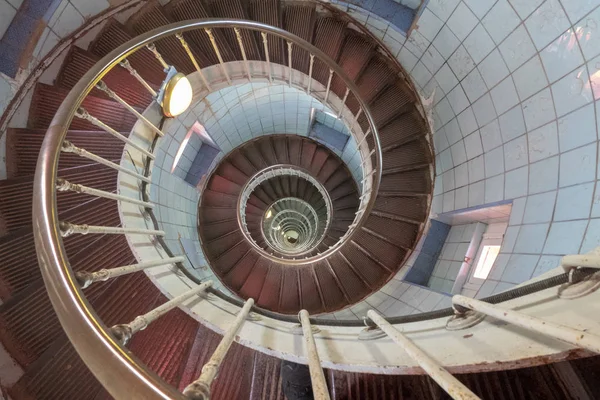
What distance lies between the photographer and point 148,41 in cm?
250

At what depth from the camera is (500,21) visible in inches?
112

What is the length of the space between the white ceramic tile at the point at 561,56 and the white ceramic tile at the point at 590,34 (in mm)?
45

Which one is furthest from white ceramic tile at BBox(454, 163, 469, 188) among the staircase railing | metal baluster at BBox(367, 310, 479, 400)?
metal baluster at BBox(367, 310, 479, 400)

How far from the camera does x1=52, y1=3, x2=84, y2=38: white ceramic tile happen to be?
115 inches

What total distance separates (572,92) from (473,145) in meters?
1.29

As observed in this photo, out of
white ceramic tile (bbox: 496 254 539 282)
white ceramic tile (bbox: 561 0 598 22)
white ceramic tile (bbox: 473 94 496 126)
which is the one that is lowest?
white ceramic tile (bbox: 496 254 539 282)

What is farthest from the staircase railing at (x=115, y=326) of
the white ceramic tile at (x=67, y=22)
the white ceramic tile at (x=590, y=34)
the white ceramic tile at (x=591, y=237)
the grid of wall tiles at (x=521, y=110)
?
the white ceramic tile at (x=590, y=34)

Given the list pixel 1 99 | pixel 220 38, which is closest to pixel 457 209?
pixel 220 38

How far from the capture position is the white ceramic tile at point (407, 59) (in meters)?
4.11

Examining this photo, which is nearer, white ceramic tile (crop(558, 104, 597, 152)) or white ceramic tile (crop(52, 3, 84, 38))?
white ceramic tile (crop(558, 104, 597, 152))

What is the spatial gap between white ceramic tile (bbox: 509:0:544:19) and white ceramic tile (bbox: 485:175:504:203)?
152 centimetres

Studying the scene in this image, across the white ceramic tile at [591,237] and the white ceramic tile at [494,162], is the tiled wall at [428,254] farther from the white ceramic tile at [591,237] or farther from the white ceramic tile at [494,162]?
the white ceramic tile at [591,237]

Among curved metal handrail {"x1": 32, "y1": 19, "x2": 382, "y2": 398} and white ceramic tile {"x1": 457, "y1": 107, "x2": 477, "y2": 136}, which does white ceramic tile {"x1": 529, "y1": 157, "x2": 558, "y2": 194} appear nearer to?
white ceramic tile {"x1": 457, "y1": 107, "x2": 477, "y2": 136}

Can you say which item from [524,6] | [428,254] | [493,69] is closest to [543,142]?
[493,69]
